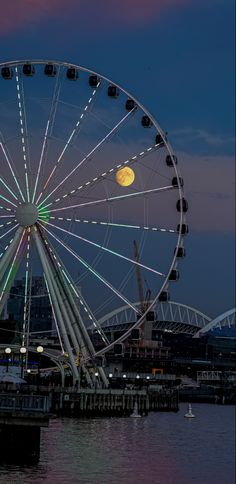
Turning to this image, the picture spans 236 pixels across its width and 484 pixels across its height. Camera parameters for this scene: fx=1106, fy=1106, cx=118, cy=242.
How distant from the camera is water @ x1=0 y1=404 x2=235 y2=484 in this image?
166ft

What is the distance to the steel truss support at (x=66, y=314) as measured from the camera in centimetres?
8081

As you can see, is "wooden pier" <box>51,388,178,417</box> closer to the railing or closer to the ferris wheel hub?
the ferris wheel hub

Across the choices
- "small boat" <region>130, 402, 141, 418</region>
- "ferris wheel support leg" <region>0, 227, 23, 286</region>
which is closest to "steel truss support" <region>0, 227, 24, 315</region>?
"ferris wheel support leg" <region>0, 227, 23, 286</region>

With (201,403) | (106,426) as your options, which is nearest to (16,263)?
(106,426)

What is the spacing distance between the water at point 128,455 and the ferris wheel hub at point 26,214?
47.1 ft

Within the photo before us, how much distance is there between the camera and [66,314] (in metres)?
88.2

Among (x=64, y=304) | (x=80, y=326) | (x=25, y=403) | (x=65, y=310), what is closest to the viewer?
(x=25, y=403)

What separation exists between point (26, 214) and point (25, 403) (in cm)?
2613

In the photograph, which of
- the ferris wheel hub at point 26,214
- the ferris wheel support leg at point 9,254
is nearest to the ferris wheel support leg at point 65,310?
the ferris wheel support leg at point 9,254

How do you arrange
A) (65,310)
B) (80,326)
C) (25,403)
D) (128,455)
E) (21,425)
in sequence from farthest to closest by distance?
(80,326), (65,310), (128,455), (25,403), (21,425)

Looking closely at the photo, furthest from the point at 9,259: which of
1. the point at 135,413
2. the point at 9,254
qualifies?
the point at 135,413

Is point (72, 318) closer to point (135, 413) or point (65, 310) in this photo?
point (65, 310)

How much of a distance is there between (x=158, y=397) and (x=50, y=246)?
4225cm

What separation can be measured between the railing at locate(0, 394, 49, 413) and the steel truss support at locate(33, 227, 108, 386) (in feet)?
89.0
